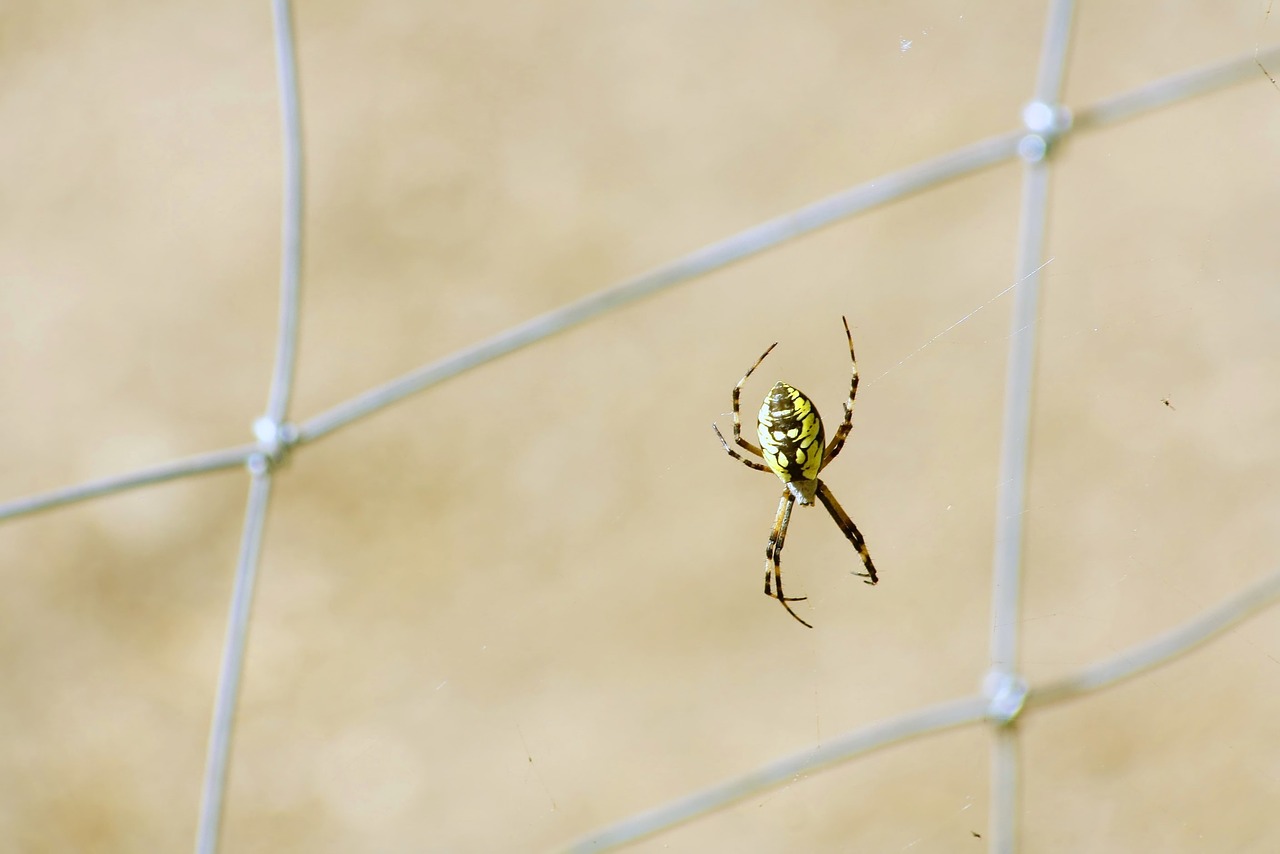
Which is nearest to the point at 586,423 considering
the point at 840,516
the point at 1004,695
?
the point at 840,516

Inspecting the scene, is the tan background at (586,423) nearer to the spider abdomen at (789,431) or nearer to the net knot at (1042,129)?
the net knot at (1042,129)

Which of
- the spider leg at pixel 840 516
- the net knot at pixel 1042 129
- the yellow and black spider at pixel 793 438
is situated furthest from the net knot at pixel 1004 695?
the net knot at pixel 1042 129

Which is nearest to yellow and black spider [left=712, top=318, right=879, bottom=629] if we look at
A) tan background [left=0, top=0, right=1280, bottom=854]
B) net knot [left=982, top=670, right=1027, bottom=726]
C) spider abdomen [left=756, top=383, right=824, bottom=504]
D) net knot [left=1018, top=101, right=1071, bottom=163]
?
spider abdomen [left=756, top=383, right=824, bottom=504]

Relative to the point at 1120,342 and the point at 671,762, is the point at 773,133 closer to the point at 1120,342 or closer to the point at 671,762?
the point at 1120,342

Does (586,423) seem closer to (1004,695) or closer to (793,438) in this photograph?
(1004,695)

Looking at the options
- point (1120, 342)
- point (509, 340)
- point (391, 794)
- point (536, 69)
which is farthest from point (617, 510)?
point (1120, 342)

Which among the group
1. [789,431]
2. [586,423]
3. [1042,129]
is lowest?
[789,431]
